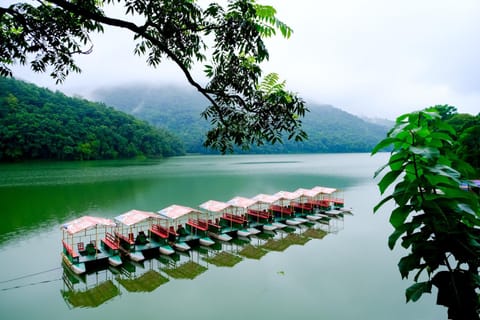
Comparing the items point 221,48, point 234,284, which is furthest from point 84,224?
point 221,48

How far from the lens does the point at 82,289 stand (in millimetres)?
12055

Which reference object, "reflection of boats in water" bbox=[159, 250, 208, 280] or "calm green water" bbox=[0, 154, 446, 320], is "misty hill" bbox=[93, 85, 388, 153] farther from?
"reflection of boats in water" bbox=[159, 250, 208, 280]

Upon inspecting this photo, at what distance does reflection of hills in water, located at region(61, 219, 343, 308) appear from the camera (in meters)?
11.8

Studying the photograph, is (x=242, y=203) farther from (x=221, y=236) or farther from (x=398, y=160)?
(x=398, y=160)

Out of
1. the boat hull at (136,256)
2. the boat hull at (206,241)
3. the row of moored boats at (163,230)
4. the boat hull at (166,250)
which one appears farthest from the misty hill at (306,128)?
the boat hull at (136,256)

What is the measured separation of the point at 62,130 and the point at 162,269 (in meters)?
64.6

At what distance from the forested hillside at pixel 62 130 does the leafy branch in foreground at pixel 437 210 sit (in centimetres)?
7051

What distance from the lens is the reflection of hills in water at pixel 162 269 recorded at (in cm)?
1181

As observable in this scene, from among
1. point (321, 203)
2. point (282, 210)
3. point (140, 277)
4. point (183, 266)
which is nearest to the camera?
point (140, 277)

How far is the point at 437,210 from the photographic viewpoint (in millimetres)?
1674

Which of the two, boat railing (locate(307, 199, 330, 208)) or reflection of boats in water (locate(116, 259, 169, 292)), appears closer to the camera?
reflection of boats in water (locate(116, 259, 169, 292))

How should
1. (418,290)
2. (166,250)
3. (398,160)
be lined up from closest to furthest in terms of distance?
(398,160)
(418,290)
(166,250)

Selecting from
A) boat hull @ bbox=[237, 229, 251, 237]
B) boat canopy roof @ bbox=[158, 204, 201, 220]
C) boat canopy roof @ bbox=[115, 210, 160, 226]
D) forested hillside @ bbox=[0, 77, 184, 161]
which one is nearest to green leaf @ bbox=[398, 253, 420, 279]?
boat canopy roof @ bbox=[115, 210, 160, 226]

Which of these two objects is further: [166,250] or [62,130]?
[62,130]
